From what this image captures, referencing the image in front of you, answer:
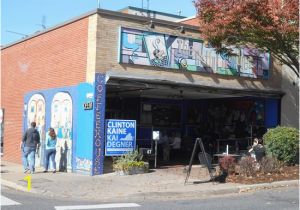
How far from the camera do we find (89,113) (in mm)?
17188

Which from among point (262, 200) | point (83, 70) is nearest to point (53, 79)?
point (83, 70)

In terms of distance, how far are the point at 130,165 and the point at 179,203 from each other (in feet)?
16.4

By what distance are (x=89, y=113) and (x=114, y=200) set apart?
526cm

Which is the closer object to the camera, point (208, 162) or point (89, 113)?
point (208, 162)

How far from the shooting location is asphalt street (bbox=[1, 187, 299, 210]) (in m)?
10.9

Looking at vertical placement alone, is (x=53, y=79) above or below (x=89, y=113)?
above

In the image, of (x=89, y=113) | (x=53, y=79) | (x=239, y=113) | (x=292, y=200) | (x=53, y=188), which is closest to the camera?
(x=292, y=200)

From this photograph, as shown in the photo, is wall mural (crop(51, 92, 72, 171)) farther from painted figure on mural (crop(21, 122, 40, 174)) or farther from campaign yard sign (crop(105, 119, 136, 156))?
campaign yard sign (crop(105, 119, 136, 156))

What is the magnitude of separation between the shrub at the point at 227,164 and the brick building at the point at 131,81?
12.9 feet

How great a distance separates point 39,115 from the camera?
20.9 metres

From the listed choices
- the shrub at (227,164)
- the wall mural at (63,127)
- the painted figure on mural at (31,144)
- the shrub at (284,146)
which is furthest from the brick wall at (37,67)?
the shrub at (284,146)

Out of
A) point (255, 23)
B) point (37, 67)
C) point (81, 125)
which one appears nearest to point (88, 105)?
point (81, 125)

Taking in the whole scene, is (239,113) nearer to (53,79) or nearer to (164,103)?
(164,103)

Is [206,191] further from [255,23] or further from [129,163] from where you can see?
[255,23]
